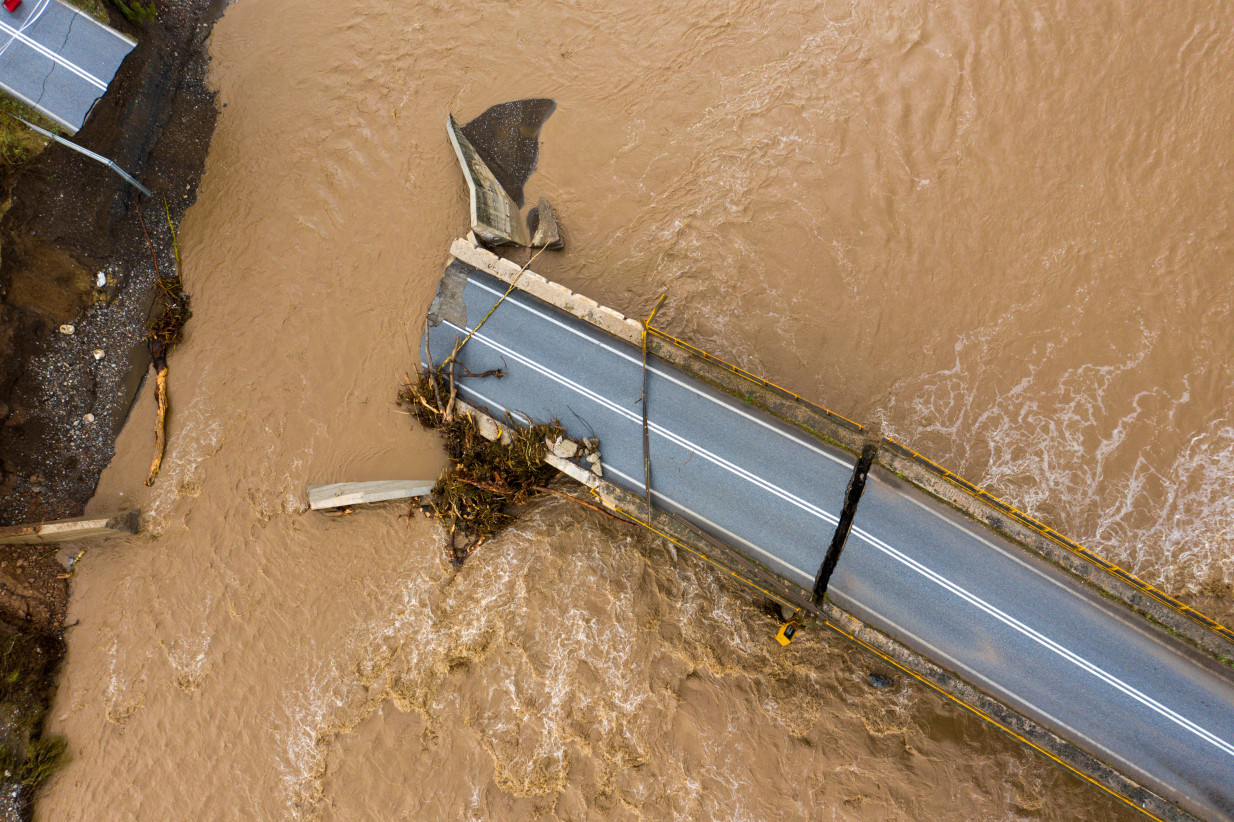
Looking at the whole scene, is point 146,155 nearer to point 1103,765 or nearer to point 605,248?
point 605,248

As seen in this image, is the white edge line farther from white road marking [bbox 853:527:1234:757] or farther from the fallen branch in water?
white road marking [bbox 853:527:1234:757]

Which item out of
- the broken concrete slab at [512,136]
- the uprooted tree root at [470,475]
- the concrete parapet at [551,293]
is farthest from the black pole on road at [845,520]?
the broken concrete slab at [512,136]

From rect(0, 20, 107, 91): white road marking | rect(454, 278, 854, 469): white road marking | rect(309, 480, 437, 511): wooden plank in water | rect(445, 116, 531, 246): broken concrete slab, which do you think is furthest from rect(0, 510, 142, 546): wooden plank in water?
rect(445, 116, 531, 246): broken concrete slab

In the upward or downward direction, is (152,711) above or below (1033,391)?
below

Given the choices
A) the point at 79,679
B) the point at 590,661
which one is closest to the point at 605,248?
the point at 590,661

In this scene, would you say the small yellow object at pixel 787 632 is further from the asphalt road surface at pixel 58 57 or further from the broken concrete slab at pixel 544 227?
the asphalt road surface at pixel 58 57

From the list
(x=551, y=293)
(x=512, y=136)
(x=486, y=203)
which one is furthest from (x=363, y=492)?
(x=512, y=136)

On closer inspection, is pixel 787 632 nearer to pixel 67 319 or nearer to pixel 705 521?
pixel 705 521
